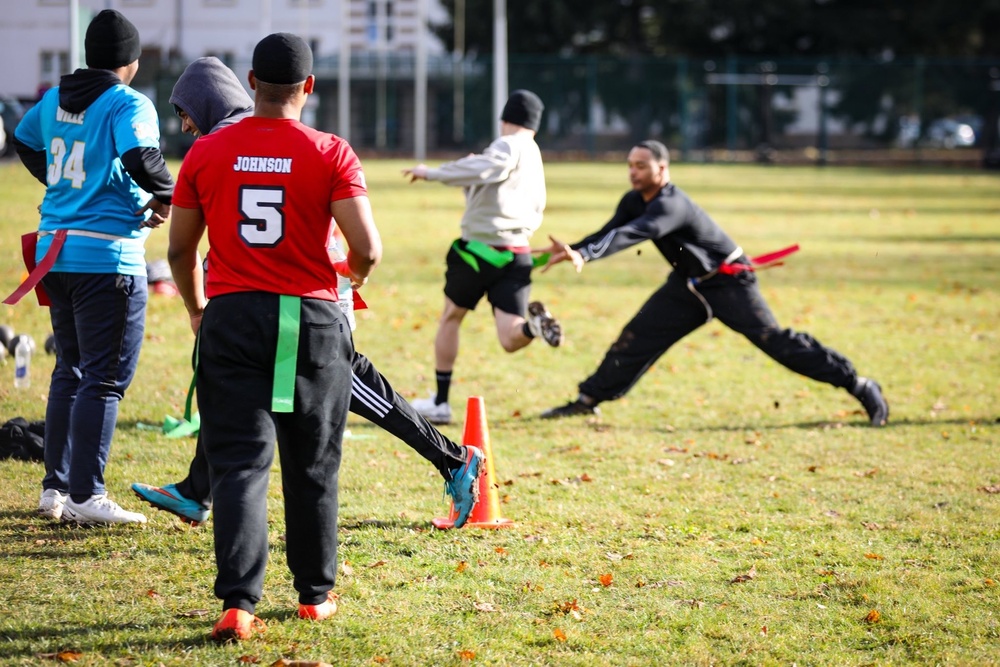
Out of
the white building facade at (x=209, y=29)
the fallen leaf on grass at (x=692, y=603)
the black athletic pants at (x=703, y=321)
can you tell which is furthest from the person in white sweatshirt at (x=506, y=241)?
the white building facade at (x=209, y=29)

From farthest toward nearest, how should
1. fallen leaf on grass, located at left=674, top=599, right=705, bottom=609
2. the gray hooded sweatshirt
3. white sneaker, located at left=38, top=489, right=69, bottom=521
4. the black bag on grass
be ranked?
1. the black bag on grass
2. white sneaker, located at left=38, top=489, right=69, bottom=521
3. the gray hooded sweatshirt
4. fallen leaf on grass, located at left=674, top=599, right=705, bottom=609

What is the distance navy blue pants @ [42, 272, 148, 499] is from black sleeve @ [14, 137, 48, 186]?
0.64m

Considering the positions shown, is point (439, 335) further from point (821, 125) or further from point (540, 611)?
point (821, 125)

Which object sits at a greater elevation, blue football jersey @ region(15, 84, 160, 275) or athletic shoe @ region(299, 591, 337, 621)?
blue football jersey @ region(15, 84, 160, 275)

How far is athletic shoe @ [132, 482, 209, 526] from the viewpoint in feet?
16.9

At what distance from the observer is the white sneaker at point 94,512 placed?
530 cm

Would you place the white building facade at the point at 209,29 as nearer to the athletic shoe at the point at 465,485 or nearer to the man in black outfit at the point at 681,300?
the man in black outfit at the point at 681,300

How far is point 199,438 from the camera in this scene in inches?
204

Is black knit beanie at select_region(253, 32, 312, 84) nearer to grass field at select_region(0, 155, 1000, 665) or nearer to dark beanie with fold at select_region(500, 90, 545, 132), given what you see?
grass field at select_region(0, 155, 1000, 665)

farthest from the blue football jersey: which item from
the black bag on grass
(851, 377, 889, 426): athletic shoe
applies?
(851, 377, 889, 426): athletic shoe

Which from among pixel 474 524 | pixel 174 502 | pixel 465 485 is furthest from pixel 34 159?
pixel 474 524

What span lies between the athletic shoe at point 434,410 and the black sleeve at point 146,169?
10.2 ft

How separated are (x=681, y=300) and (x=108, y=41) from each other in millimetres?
4254

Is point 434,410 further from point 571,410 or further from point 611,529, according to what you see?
point 611,529
